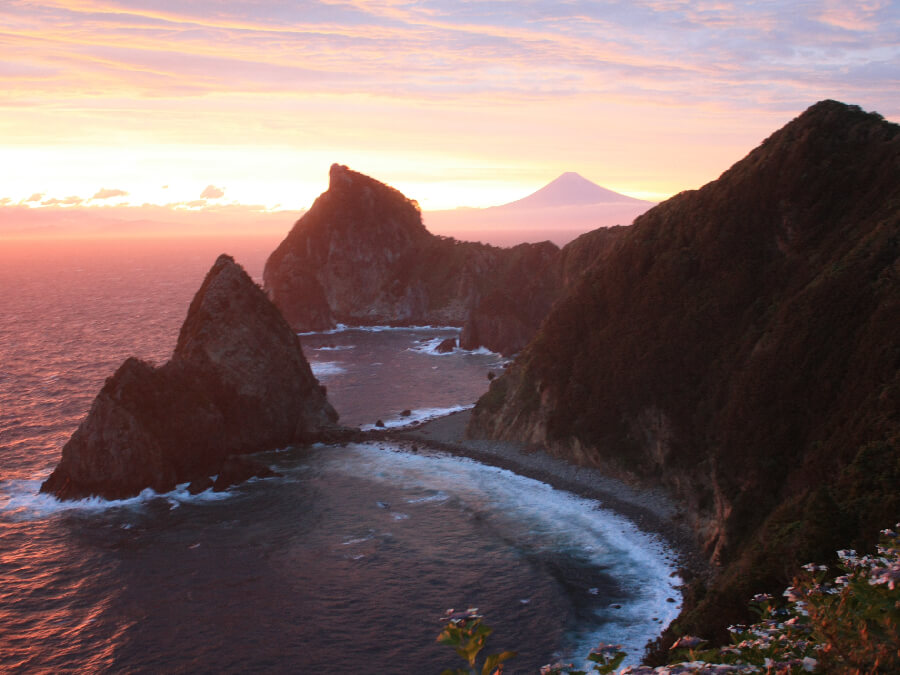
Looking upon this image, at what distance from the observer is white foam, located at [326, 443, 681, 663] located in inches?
1531

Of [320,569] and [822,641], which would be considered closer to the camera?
[822,641]

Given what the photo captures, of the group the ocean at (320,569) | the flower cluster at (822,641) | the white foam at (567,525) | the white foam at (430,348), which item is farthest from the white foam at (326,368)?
the flower cluster at (822,641)

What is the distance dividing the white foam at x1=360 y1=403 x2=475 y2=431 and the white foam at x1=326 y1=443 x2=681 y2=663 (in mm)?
7191

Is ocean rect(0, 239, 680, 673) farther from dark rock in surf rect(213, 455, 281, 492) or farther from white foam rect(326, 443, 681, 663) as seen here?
dark rock in surf rect(213, 455, 281, 492)

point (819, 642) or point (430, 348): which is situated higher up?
point (819, 642)

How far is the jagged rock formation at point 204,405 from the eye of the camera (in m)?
60.2

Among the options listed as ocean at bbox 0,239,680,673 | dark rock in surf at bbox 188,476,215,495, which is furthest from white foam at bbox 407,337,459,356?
dark rock in surf at bbox 188,476,215,495

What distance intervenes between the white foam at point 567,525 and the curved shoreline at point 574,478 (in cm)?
85

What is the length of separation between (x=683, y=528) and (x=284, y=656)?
27.3 meters

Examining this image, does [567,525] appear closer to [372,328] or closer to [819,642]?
[819,642]

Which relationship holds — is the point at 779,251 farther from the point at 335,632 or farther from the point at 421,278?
the point at 421,278

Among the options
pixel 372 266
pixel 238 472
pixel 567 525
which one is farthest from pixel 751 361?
pixel 372 266

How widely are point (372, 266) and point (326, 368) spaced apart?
61240 millimetres

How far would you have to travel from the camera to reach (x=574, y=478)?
60.3 meters
